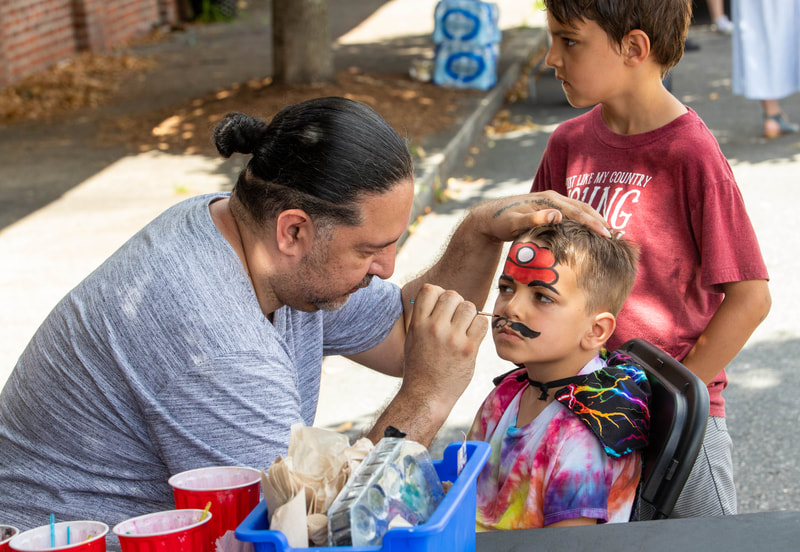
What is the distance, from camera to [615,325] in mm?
2330

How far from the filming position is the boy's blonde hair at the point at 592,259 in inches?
85.3

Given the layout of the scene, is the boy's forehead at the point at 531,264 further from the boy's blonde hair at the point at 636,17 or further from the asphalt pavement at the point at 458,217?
the asphalt pavement at the point at 458,217

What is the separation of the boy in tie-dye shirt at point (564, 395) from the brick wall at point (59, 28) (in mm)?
9513

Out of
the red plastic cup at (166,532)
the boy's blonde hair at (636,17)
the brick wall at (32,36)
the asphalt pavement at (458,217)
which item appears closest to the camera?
the red plastic cup at (166,532)

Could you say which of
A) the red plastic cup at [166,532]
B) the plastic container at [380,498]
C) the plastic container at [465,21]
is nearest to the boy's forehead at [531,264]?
the plastic container at [380,498]

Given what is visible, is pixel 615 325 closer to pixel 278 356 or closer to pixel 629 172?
pixel 629 172

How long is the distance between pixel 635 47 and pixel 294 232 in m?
1.00

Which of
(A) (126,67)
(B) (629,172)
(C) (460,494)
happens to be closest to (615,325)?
(B) (629,172)

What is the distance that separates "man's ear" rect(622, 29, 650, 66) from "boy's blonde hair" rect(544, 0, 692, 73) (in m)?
0.01

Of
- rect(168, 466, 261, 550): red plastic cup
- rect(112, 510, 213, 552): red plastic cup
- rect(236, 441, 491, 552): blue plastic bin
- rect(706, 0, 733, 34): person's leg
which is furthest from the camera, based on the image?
rect(706, 0, 733, 34): person's leg

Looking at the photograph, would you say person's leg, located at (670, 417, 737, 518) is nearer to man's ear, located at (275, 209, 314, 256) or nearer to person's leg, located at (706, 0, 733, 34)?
man's ear, located at (275, 209, 314, 256)

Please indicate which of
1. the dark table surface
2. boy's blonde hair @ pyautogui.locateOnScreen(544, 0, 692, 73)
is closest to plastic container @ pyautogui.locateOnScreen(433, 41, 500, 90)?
boy's blonde hair @ pyautogui.locateOnScreen(544, 0, 692, 73)

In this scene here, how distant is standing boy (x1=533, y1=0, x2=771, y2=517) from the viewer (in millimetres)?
2211

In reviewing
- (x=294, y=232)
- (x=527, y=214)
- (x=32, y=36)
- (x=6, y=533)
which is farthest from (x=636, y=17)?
(x=32, y=36)
